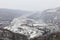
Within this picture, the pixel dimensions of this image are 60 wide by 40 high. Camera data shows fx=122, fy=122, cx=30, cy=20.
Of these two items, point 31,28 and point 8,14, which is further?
point 8,14

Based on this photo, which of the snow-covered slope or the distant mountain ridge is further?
the distant mountain ridge

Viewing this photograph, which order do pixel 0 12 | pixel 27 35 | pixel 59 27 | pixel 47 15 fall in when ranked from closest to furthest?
1. pixel 27 35
2. pixel 59 27
3. pixel 47 15
4. pixel 0 12

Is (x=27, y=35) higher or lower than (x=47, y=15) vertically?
lower

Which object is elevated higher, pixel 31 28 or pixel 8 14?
pixel 8 14

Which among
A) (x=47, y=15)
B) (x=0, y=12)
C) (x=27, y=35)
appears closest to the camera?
(x=27, y=35)

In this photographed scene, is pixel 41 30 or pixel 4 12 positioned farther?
pixel 4 12

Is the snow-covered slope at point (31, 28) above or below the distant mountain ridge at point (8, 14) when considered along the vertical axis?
below

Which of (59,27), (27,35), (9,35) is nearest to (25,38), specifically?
(27,35)

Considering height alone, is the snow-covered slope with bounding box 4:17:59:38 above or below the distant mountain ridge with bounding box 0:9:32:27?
below

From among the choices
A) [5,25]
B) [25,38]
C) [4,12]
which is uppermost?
[4,12]

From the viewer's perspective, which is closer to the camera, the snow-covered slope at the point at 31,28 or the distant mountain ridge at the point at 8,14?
the snow-covered slope at the point at 31,28

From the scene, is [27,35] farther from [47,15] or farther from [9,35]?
[47,15]
